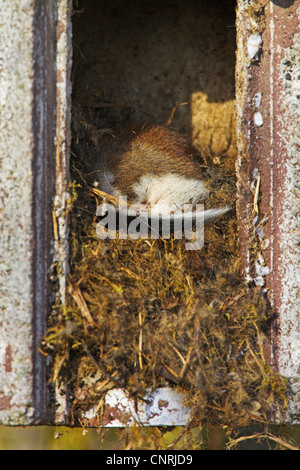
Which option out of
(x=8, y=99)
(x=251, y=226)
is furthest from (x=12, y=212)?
(x=251, y=226)

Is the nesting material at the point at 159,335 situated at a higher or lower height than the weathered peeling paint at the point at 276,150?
lower

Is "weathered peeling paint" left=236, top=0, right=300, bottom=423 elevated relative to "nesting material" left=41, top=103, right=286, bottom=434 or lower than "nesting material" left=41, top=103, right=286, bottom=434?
elevated

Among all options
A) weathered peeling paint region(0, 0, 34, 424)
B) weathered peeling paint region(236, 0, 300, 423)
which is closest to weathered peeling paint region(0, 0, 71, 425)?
weathered peeling paint region(0, 0, 34, 424)

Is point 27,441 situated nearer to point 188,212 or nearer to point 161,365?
point 161,365

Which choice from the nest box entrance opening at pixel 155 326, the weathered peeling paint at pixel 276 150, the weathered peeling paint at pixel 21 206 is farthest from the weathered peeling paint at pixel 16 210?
the weathered peeling paint at pixel 276 150

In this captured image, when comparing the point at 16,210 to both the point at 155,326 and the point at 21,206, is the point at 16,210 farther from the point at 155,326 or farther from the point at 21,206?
the point at 155,326

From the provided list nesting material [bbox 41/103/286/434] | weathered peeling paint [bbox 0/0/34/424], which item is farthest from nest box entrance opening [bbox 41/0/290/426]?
weathered peeling paint [bbox 0/0/34/424]

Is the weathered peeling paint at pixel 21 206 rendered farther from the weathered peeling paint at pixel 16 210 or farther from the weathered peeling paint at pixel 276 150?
the weathered peeling paint at pixel 276 150

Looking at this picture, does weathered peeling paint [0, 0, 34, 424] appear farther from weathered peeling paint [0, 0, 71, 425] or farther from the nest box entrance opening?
the nest box entrance opening

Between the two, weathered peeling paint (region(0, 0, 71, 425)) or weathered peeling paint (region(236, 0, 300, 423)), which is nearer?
weathered peeling paint (region(0, 0, 71, 425))

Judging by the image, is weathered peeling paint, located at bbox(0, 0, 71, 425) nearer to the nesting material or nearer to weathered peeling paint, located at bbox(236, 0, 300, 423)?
the nesting material
